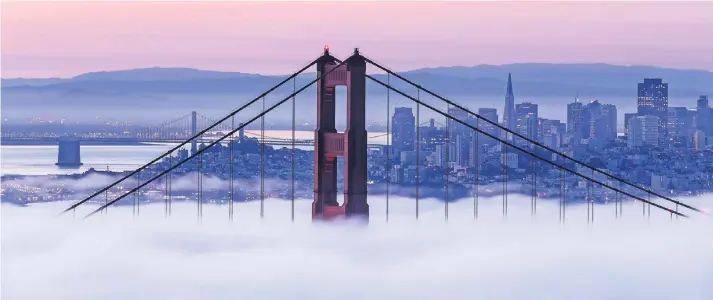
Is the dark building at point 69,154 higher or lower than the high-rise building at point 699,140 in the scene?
lower

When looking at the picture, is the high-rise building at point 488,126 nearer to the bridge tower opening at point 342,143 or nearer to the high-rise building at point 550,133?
the high-rise building at point 550,133

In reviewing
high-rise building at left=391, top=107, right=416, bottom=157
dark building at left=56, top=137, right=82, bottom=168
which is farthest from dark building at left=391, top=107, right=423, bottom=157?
dark building at left=56, top=137, right=82, bottom=168

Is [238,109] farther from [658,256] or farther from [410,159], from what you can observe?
[410,159]

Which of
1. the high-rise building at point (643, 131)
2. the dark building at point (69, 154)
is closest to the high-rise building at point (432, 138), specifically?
the high-rise building at point (643, 131)

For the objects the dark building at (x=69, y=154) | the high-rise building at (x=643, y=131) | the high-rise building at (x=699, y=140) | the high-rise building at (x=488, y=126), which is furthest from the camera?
the high-rise building at (x=643, y=131)

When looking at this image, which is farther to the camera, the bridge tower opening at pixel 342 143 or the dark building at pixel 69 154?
the dark building at pixel 69 154

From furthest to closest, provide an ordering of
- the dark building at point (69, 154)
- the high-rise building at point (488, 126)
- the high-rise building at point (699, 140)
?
the high-rise building at point (699, 140)
the high-rise building at point (488, 126)
the dark building at point (69, 154)

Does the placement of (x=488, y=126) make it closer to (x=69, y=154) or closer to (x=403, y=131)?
(x=403, y=131)

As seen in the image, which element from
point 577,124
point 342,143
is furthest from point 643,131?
point 342,143

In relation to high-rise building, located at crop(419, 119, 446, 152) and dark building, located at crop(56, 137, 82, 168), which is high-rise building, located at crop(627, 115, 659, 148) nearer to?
high-rise building, located at crop(419, 119, 446, 152)
